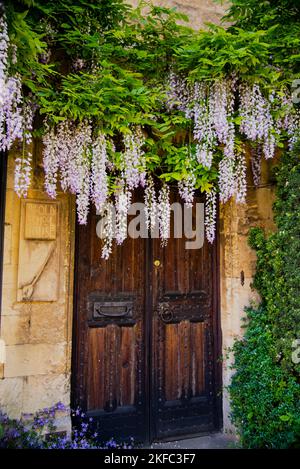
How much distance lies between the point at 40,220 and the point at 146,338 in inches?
56.6

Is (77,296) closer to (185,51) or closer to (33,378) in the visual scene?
(33,378)

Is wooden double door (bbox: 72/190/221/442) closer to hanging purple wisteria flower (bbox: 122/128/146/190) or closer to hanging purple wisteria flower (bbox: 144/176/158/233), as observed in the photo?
hanging purple wisteria flower (bbox: 144/176/158/233)

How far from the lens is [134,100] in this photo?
2779mm

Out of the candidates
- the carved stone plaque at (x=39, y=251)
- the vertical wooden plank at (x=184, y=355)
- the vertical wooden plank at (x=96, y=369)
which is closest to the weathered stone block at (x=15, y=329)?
the carved stone plaque at (x=39, y=251)

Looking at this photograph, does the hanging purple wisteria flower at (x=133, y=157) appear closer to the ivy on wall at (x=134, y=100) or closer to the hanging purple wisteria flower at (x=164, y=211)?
the ivy on wall at (x=134, y=100)

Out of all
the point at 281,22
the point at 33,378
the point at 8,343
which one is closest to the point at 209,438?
the point at 33,378

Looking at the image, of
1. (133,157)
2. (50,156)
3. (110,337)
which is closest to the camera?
(50,156)

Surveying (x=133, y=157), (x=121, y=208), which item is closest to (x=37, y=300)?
(x=121, y=208)

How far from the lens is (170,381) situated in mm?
3713

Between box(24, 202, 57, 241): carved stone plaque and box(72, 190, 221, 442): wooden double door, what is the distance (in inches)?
14.8

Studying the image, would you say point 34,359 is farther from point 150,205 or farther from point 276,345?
point 276,345

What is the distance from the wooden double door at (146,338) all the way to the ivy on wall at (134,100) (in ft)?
1.65

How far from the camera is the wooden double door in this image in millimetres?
3453
